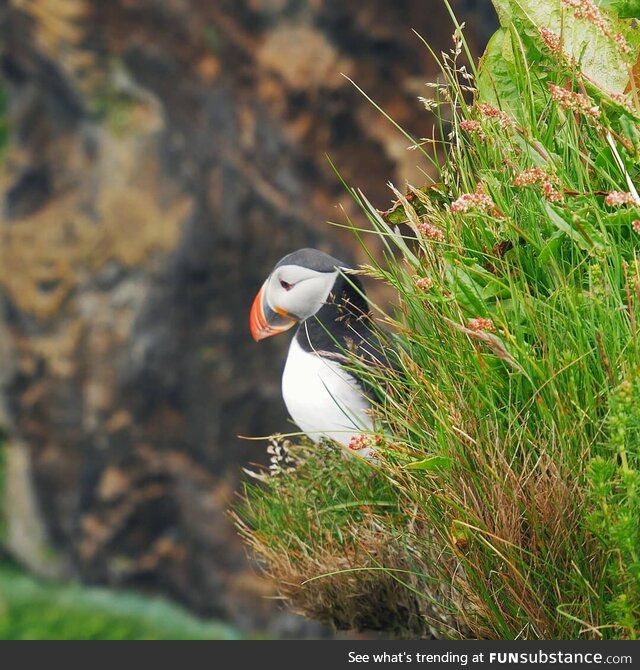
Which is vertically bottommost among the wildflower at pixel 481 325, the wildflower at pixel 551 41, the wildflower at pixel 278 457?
the wildflower at pixel 278 457

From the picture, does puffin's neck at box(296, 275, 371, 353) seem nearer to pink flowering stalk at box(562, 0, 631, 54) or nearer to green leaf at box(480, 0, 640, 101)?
green leaf at box(480, 0, 640, 101)

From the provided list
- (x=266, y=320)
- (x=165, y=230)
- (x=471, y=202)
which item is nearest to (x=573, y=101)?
(x=471, y=202)

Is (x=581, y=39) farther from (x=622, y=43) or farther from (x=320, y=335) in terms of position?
(x=320, y=335)

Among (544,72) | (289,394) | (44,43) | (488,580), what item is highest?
(544,72)

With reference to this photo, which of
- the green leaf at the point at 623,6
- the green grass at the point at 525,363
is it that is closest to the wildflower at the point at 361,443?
the green grass at the point at 525,363

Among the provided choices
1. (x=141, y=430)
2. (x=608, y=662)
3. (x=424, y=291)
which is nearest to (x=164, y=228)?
(x=141, y=430)

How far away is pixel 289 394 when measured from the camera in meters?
2.08

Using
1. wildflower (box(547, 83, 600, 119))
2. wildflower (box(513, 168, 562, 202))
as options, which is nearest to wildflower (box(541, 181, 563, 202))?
wildflower (box(513, 168, 562, 202))

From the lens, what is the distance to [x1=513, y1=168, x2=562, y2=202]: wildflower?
5.02 feet

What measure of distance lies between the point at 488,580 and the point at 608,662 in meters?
0.21

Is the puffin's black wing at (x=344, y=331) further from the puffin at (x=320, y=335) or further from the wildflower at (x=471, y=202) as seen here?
the wildflower at (x=471, y=202)

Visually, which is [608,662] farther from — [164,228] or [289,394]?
[164,228]

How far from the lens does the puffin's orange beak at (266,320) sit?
7.32ft

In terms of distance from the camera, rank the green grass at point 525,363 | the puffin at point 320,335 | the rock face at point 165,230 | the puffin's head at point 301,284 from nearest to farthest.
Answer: the green grass at point 525,363 → the puffin at point 320,335 → the puffin's head at point 301,284 → the rock face at point 165,230
